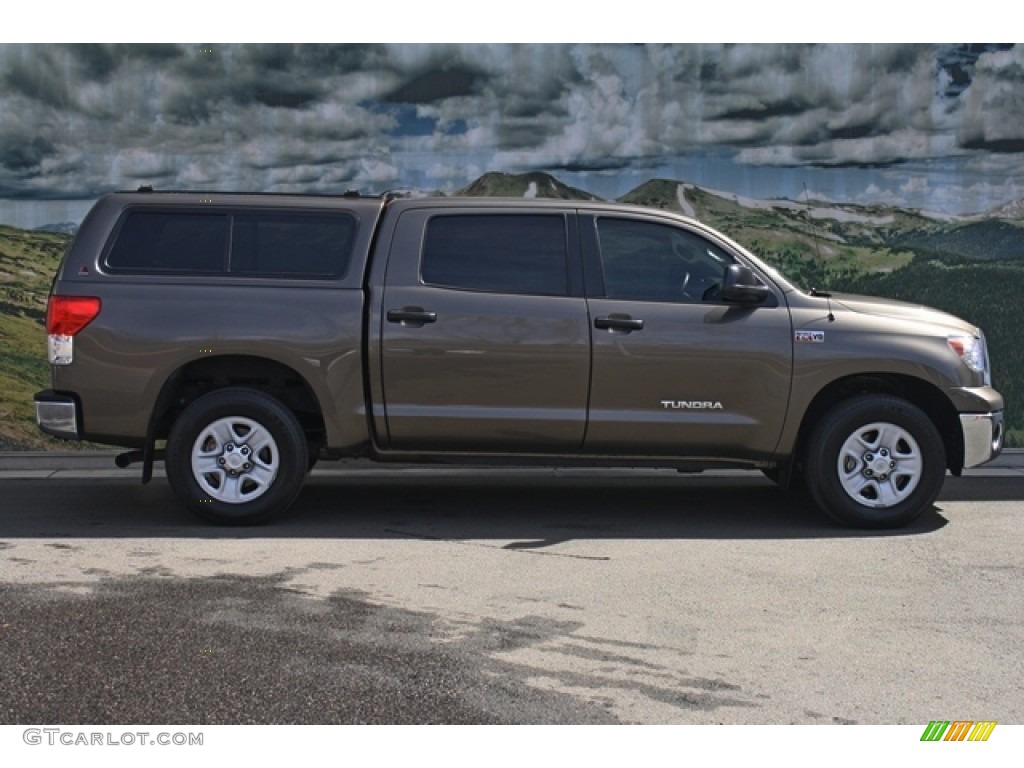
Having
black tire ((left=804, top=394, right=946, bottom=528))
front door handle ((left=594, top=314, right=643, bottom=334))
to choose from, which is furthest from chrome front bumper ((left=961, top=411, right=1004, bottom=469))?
front door handle ((left=594, top=314, right=643, bottom=334))

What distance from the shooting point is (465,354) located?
28.1 ft

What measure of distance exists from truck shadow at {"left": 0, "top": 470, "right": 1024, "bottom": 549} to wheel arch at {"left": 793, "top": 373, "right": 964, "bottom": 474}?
1.52 feet

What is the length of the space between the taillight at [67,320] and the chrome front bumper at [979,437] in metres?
5.11

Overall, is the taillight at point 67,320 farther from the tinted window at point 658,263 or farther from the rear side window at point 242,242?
the tinted window at point 658,263

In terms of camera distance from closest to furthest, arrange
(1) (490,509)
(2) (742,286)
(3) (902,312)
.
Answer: (2) (742,286) < (3) (902,312) < (1) (490,509)

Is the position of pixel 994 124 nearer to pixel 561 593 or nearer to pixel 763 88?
pixel 763 88

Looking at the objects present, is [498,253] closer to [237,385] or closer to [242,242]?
[242,242]

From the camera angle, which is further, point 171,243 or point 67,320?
point 171,243

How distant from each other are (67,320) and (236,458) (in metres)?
1.25

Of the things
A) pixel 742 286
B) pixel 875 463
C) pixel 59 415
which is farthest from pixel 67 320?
pixel 875 463

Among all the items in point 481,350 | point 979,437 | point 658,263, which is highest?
point 658,263

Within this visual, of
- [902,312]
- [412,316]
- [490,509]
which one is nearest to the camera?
[412,316]

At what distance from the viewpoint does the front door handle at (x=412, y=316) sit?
8555mm

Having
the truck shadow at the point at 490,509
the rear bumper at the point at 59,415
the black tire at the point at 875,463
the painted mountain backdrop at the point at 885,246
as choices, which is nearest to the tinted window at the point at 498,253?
the truck shadow at the point at 490,509
